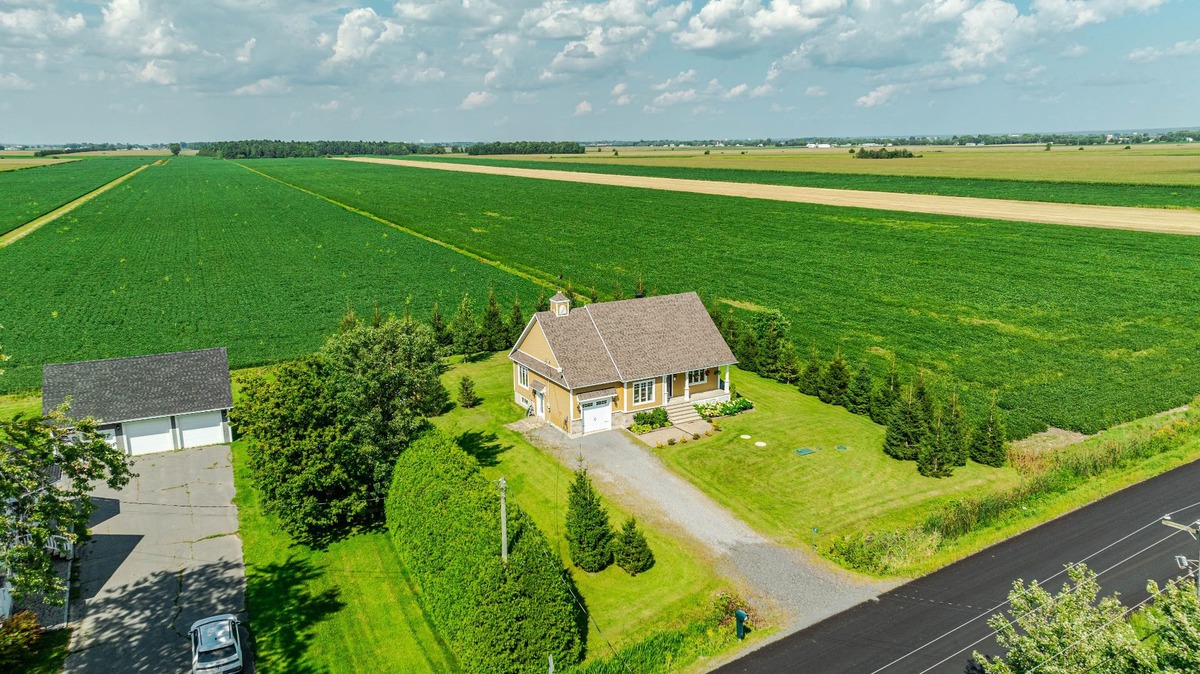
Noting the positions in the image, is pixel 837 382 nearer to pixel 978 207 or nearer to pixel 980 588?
pixel 980 588

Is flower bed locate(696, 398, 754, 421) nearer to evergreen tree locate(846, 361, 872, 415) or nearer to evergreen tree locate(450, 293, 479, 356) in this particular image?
evergreen tree locate(846, 361, 872, 415)

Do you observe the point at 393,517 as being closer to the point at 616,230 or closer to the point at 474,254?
the point at 474,254

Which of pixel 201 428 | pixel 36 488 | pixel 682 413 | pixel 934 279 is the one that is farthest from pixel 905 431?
pixel 934 279

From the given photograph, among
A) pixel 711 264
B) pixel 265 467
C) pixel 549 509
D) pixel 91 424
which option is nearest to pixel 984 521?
pixel 549 509

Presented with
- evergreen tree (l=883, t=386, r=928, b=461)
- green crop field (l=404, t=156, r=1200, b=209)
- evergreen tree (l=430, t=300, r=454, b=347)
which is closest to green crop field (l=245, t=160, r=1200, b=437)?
evergreen tree (l=883, t=386, r=928, b=461)

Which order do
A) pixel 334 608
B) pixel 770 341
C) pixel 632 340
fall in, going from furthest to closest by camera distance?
1. pixel 770 341
2. pixel 632 340
3. pixel 334 608

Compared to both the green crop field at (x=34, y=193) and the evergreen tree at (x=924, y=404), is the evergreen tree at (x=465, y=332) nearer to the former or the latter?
the evergreen tree at (x=924, y=404)
